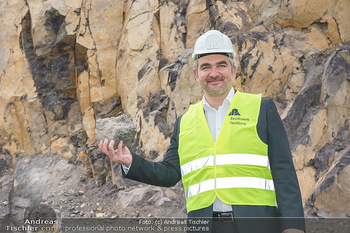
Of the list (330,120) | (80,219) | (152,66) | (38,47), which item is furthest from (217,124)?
(38,47)

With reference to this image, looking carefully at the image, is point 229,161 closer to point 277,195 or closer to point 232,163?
point 232,163

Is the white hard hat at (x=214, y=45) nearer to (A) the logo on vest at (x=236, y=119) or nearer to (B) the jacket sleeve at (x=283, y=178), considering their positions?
(A) the logo on vest at (x=236, y=119)

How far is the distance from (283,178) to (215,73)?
93 cm

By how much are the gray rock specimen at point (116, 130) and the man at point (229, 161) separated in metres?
0.30

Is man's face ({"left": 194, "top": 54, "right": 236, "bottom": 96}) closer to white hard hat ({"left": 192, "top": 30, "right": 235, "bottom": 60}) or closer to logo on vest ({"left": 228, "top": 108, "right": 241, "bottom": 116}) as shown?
white hard hat ({"left": 192, "top": 30, "right": 235, "bottom": 60})

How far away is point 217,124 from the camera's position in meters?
2.54

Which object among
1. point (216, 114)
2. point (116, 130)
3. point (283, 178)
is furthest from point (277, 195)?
point (116, 130)

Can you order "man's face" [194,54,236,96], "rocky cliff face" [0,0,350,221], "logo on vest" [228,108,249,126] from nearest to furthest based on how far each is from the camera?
"logo on vest" [228,108,249,126], "man's face" [194,54,236,96], "rocky cliff face" [0,0,350,221]

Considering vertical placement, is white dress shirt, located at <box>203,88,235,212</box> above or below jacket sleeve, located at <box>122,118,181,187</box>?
above

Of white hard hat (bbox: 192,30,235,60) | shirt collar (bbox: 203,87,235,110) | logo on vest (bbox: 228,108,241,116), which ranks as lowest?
logo on vest (bbox: 228,108,241,116)

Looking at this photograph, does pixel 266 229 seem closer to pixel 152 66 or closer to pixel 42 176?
pixel 152 66

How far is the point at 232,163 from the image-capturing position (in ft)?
7.70

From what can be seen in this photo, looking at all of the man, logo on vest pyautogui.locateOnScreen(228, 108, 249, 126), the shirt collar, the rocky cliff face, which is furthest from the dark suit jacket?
the rocky cliff face

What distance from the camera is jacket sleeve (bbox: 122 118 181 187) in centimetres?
257
